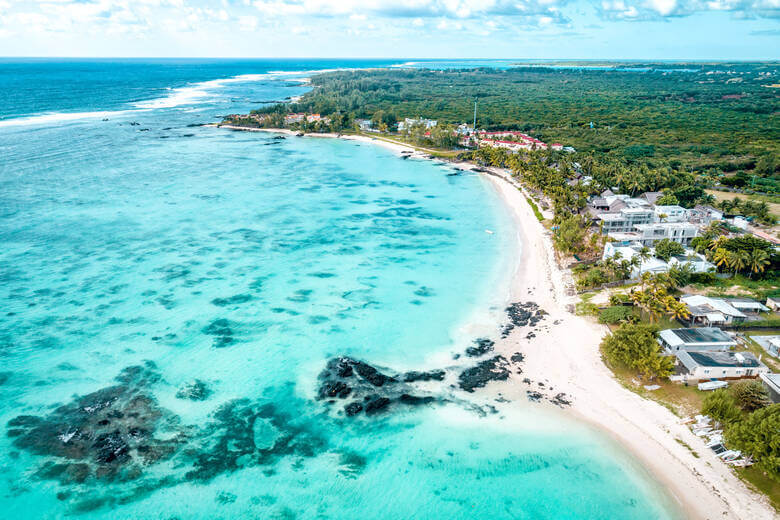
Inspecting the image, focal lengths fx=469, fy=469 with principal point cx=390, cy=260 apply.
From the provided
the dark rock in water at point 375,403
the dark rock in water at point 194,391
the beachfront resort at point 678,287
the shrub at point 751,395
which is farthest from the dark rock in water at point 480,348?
the dark rock in water at point 194,391

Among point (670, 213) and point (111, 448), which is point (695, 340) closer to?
point (670, 213)

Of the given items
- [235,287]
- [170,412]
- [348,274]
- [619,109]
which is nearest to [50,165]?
[235,287]

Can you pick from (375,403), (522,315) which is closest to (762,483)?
(522,315)

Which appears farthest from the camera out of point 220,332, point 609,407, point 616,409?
point 220,332

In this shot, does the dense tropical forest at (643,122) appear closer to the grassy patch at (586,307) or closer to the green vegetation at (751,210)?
the green vegetation at (751,210)

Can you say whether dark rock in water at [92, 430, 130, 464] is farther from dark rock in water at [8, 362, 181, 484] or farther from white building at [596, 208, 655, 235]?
white building at [596, 208, 655, 235]

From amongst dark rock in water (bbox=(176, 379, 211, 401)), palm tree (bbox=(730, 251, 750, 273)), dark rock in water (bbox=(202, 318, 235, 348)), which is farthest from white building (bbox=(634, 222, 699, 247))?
dark rock in water (bbox=(176, 379, 211, 401))
